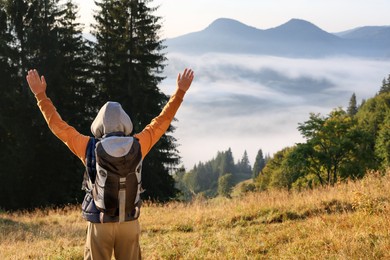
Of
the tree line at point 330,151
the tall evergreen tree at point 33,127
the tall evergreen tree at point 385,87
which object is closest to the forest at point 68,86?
the tall evergreen tree at point 33,127

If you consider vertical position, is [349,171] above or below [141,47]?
below

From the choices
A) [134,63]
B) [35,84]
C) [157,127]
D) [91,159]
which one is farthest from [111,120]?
[134,63]

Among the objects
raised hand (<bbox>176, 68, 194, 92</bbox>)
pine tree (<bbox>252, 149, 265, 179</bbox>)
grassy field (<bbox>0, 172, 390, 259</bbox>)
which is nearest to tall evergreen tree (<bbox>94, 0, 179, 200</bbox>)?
grassy field (<bbox>0, 172, 390, 259</bbox>)

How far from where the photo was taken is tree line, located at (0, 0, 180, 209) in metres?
23.9

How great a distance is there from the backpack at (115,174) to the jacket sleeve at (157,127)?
0.29 metres

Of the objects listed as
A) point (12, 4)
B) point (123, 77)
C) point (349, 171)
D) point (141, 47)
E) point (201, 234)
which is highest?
point (12, 4)

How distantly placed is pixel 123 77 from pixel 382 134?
41.6m

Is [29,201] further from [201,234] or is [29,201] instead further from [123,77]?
[201,234]

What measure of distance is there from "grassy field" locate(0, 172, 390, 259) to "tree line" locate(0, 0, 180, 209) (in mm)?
13249

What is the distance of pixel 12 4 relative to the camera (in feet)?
80.2

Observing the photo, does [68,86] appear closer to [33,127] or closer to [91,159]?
[33,127]

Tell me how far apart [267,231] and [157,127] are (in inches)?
170

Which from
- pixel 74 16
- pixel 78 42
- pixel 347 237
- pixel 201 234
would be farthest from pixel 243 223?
pixel 74 16

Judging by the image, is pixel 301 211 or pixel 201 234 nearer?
pixel 201 234
